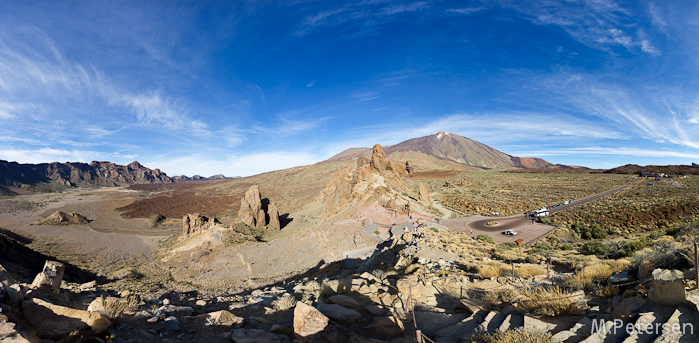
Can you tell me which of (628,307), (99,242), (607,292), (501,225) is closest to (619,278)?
(607,292)

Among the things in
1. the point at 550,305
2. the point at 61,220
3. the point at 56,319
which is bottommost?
the point at 61,220

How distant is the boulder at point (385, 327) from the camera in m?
5.24

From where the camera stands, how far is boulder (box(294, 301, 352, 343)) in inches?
173

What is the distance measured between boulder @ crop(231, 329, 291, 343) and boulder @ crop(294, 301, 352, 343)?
31cm

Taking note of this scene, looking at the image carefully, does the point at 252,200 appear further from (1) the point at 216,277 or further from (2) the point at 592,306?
(2) the point at 592,306

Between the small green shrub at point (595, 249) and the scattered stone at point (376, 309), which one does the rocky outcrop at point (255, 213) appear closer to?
the scattered stone at point (376, 309)

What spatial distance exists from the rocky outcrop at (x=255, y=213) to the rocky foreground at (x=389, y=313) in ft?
72.5

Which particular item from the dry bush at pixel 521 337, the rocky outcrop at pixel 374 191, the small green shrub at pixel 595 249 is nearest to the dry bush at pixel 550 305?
the dry bush at pixel 521 337

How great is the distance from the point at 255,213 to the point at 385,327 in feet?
90.2

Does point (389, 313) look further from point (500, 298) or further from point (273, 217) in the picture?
point (273, 217)

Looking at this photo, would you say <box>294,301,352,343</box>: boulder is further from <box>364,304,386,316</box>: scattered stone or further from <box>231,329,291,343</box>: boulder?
<box>364,304,386,316</box>: scattered stone

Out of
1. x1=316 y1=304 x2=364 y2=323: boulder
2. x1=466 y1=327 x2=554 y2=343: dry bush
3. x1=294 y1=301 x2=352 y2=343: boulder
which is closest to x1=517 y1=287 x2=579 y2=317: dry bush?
x1=466 y1=327 x2=554 y2=343: dry bush

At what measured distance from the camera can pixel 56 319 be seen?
12.0 ft

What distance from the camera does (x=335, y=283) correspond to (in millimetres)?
8094
